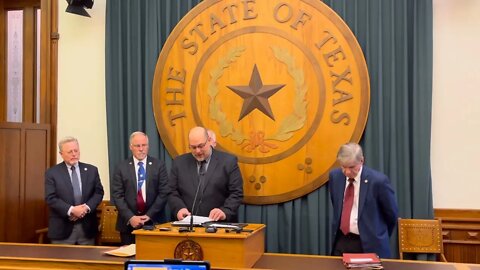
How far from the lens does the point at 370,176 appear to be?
3.81 metres

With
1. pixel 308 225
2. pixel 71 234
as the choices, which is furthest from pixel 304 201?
pixel 71 234

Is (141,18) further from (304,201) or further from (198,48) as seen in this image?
(304,201)

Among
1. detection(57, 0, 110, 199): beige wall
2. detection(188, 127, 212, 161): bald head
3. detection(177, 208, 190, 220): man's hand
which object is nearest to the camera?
detection(177, 208, 190, 220): man's hand

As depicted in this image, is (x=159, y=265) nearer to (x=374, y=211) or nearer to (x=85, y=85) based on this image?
(x=374, y=211)

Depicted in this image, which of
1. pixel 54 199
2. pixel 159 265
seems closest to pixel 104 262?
pixel 159 265

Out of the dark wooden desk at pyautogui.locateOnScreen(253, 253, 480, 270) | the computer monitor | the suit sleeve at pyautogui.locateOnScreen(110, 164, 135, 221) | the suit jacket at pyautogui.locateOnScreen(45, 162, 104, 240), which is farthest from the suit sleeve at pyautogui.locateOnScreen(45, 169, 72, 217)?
the computer monitor

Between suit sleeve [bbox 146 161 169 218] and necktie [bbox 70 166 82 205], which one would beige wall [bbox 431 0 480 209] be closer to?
suit sleeve [bbox 146 161 169 218]

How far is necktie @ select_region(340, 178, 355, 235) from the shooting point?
377 centimetres

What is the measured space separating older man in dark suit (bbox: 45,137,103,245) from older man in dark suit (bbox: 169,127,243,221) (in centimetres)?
79

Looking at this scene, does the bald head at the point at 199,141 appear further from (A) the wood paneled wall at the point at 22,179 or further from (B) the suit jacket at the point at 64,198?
(A) the wood paneled wall at the point at 22,179

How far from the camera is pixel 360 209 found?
3.72 meters

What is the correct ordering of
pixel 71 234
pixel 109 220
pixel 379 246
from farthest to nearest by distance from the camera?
pixel 109 220 < pixel 71 234 < pixel 379 246

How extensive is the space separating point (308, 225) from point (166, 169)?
1339 mm

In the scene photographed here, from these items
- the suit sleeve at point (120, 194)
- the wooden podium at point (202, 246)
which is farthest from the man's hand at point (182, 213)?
the wooden podium at point (202, 246)
